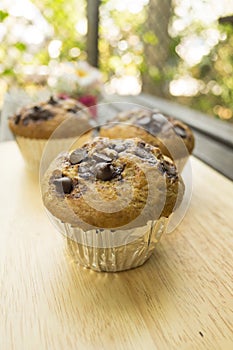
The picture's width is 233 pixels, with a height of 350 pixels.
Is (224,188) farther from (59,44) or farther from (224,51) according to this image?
(59,44)

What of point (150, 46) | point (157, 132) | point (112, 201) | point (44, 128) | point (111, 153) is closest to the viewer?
point (112, 201)

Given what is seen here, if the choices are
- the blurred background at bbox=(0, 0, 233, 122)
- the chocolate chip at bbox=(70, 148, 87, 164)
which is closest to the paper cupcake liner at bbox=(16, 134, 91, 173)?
the chocolate chip at bbox=(70, 148, 87, 164)

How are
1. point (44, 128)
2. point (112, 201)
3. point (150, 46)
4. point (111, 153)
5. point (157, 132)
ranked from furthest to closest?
point (150, 46)
point (44, 128)
point (157, 132)
point (111, 153)
point (112, 201)

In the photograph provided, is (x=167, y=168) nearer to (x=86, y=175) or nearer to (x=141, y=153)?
(x=141, y=153)

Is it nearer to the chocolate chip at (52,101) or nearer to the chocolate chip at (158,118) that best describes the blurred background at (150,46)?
the chocolate chip at (52,101)

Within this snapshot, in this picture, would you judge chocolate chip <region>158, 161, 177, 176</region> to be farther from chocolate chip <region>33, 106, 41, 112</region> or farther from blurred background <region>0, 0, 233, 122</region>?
blurred background <region>0, 0, 233, 122</region>

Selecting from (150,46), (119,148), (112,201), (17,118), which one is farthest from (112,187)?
(150,46)

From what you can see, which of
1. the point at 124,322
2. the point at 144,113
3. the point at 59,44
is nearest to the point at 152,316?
the point at 124,322
